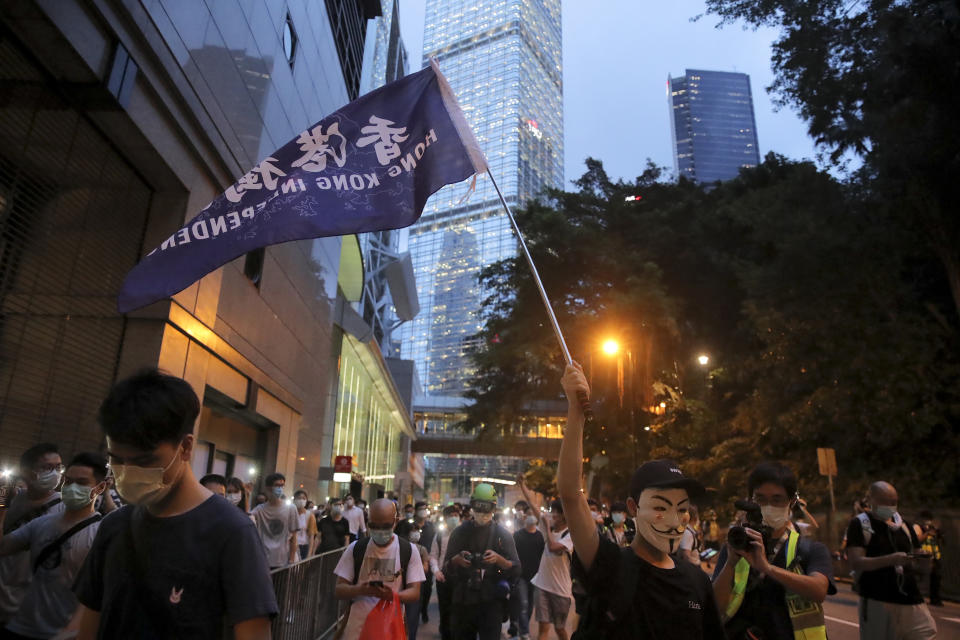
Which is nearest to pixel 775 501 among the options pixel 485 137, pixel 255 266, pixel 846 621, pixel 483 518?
pixel 483 518

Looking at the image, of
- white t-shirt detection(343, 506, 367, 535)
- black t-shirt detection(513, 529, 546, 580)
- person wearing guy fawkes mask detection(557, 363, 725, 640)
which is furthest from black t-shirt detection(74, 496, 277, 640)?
white t-shirt detection(343, 506, 367, 535)

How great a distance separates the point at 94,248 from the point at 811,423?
58.7 feet

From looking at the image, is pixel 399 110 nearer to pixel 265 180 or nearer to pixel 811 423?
pixel 265 180

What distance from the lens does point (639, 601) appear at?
8.13 feet

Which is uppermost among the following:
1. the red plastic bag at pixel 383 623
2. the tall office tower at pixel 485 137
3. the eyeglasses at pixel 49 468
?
the tall office tower at pixel 485 137

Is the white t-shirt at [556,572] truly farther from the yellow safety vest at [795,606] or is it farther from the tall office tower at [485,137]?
the tall office tower at [485,137]

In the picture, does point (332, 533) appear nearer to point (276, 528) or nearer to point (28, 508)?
point (276, 528)

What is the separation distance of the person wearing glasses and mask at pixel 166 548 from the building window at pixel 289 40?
1365 cm

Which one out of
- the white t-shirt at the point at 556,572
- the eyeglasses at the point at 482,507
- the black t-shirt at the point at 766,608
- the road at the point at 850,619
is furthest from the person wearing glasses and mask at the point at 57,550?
the road at the point at 850,619

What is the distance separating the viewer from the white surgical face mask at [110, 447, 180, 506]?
205cm

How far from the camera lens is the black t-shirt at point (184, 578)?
6.51 ft

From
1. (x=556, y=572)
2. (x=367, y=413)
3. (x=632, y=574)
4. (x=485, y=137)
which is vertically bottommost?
(x=556, y=572)

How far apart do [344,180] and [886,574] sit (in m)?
4.82

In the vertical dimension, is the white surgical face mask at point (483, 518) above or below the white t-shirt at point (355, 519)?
above
